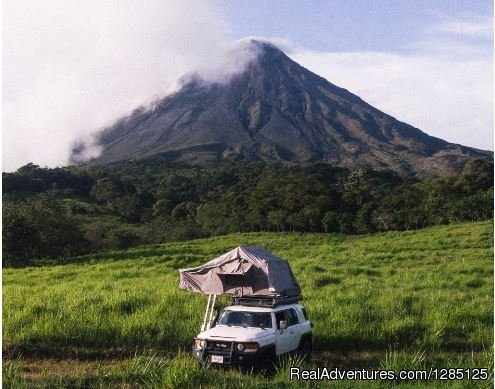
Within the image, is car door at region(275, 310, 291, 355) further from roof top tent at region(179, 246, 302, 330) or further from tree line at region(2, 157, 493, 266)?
tree line at region(2, 157, 493, 266)

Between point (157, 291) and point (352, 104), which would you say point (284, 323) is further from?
point (352, 104)

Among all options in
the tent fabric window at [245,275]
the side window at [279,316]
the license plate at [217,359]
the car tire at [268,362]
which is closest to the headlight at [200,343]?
the license plate at [217,359]

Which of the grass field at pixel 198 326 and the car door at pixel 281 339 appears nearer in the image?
the grass field at pixel 198 326

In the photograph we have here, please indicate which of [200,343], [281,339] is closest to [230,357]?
[200,343]

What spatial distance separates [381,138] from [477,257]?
146 meters

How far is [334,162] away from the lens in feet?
462

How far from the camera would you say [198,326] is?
42.1 feet

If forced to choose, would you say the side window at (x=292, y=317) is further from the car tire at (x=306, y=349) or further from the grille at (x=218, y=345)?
the grille at (x=218, y=345)

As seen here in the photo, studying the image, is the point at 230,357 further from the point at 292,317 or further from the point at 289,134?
the point at 289,134

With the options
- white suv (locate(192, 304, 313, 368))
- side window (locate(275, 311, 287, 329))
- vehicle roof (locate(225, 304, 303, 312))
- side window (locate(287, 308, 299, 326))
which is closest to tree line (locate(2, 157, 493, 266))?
vehicle roof (locate(225, 304, 303, 312))

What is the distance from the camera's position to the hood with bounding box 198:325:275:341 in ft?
31.9

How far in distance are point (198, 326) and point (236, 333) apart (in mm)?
A: 3081

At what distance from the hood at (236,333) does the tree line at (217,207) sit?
26255 mm

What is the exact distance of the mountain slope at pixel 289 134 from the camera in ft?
490
